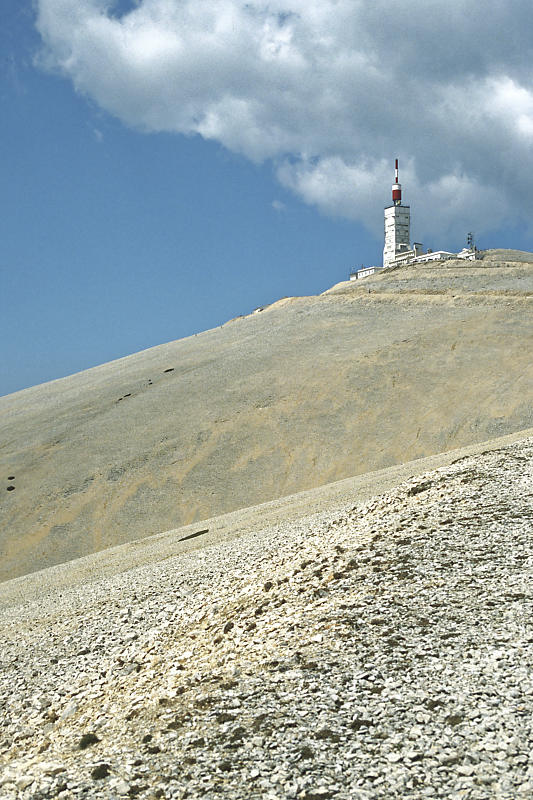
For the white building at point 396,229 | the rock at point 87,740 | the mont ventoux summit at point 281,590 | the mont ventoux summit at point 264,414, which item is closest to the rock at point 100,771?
the mont ventoux summit at point 281,590

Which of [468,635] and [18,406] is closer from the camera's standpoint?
[468,635]

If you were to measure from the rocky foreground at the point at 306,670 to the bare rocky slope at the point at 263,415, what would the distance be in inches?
452

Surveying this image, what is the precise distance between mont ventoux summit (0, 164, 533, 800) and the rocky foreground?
0.03m

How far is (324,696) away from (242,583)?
5171 millimetres

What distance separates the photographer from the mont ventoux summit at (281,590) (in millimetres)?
6898

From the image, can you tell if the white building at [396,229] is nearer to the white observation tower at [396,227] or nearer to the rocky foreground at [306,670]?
the white observation tower at [396,227]

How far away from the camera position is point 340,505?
59.8 feet

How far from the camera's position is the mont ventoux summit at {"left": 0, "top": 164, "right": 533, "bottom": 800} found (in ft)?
22.6

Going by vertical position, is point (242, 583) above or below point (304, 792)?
above

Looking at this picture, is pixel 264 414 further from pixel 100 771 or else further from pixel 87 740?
pixel 100 771

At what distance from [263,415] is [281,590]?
19.6 m

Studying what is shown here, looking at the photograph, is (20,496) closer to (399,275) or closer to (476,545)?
A: (476,545)

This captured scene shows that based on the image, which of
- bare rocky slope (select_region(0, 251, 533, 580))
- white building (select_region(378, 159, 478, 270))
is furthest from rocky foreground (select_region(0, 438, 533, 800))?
white building (select_region(378, 159, 478, 270))

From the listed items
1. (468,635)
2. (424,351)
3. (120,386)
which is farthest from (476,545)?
(120,386)
